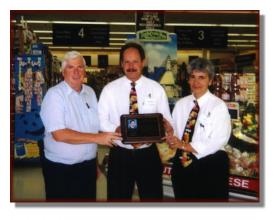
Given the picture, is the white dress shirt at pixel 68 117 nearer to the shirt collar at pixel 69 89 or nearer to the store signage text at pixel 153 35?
the shirt collar at pixel 69 89

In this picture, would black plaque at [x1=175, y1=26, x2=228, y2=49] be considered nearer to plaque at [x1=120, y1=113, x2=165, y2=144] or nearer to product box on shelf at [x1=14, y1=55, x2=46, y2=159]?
plaque at [x1=120, y1=113, x2=165, y2=144]

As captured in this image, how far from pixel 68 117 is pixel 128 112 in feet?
1.89

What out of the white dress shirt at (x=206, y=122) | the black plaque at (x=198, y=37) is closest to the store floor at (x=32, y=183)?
the white dress shirt at (x=206, y=122)

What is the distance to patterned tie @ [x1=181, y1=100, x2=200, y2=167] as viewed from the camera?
456cm

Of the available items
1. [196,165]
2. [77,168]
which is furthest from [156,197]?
[77,168]

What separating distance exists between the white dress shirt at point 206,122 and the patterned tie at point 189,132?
29mm

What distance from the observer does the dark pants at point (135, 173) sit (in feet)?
14.8

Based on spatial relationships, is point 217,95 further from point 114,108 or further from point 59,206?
point 59,206

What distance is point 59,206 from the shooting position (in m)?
4.66

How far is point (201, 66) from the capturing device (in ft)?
15.0

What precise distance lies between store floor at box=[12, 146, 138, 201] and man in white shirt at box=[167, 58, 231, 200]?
1.80 ft

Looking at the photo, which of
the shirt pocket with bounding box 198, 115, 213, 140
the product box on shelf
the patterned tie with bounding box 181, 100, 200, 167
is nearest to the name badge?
the patterned tie with bounding box 181, 100, 200, 167
